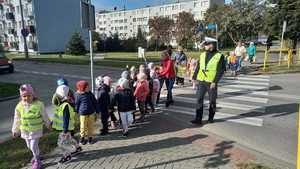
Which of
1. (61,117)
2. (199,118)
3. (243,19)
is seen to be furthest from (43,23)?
(61,117)

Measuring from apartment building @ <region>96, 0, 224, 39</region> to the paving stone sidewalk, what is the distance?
263 ft

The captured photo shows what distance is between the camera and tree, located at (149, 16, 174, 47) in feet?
213

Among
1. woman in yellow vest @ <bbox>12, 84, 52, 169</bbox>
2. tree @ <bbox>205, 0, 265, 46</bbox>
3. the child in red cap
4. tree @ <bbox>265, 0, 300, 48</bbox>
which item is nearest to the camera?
woman in yellow vest @ <bbox>12, 84, 52, 169</bbox>

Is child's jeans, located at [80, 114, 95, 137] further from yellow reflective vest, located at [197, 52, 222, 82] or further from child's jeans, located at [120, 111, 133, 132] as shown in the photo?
yellow reflective vest, located at [197, 52, 222, 82]

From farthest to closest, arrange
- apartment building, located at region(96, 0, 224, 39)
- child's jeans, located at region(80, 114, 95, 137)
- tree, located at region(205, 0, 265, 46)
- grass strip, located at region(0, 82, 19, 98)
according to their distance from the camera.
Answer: apartment building, located at region(96, 0, 224, 39)
tree, located at region(205, 0, 265, 46)
grass strip, located at region(0, 82, 19, 98)
child's jeans, located at region(80, 114, 95, 137)

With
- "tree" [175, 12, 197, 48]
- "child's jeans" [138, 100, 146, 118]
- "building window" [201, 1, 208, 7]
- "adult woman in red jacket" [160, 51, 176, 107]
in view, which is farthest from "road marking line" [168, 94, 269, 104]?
"building window" [201, 1, 208, 7]

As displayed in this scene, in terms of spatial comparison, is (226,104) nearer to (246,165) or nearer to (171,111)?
(171,111)

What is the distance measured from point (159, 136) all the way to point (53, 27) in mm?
49210

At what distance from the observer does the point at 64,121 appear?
4617 mm

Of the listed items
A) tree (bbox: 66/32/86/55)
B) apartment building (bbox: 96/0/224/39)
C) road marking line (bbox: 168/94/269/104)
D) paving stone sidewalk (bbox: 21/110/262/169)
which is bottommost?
paving stone sidewalk (bbox: 21/110/262/169)

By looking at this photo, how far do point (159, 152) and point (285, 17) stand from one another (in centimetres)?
3052

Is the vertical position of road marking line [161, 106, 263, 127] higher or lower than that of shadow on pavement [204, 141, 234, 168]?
higher

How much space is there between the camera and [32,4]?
1847 inches

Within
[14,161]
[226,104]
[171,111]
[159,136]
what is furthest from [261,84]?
[14,161]
